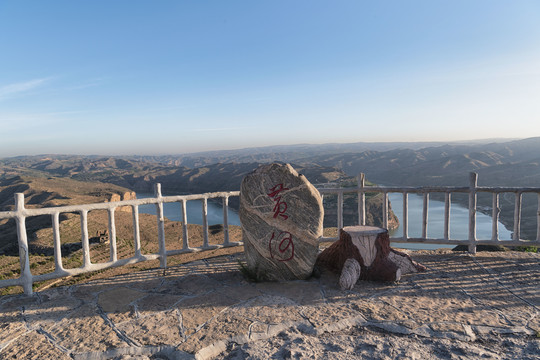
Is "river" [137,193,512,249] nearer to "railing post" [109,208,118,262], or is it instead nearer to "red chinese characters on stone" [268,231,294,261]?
"railing post" [109,208,118,262]

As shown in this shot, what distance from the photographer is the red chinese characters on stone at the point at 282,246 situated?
458 centimetres

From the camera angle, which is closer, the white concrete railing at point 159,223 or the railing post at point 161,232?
the white concrete railing at point 159,223

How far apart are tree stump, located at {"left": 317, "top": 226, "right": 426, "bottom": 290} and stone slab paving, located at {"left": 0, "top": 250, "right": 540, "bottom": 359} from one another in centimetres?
16

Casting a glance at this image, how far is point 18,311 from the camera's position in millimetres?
3906

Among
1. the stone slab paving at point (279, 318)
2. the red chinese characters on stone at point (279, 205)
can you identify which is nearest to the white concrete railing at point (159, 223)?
the stone slab paving at point (279, 318)

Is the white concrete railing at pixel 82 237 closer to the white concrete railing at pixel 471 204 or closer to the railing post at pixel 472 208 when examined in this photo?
the white concrete railing at pixel 471 204

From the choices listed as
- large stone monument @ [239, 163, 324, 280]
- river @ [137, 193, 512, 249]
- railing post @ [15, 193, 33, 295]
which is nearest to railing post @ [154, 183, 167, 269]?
large stone monument @ [239, 163, 324, 280]

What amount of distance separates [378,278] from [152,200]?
3.87m

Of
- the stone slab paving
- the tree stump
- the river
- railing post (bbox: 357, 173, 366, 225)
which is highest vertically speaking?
railing post (bbox: 357, 173, 366, 225)

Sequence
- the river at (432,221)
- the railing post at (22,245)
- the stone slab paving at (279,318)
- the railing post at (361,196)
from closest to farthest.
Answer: the stone slab paving at (279,318) → the railing post at (22,245) → the railing post at (361,196) → the river at (432,221)

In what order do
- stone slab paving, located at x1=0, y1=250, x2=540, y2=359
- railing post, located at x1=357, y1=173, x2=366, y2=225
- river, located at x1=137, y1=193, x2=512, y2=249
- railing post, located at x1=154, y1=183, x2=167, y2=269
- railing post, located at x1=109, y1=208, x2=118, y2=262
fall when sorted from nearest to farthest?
stone slab paving, located at x1=0, y1=250, x2=540, y2=359 → railing post, located at x1=109, y1=208, x2=118, y2=262 → railing post, located at x1=154, y1=183, x2=167, y2=269 → railing post, located at x1=357, y1=173, x2=366, y2=225 → river, located at x1=137, y1=193, x2=512, y2=249

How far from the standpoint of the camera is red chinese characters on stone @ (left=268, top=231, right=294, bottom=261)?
458cm

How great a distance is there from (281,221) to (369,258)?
58.1 inches

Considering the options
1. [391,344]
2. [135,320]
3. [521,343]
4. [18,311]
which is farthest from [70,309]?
[521,343]
